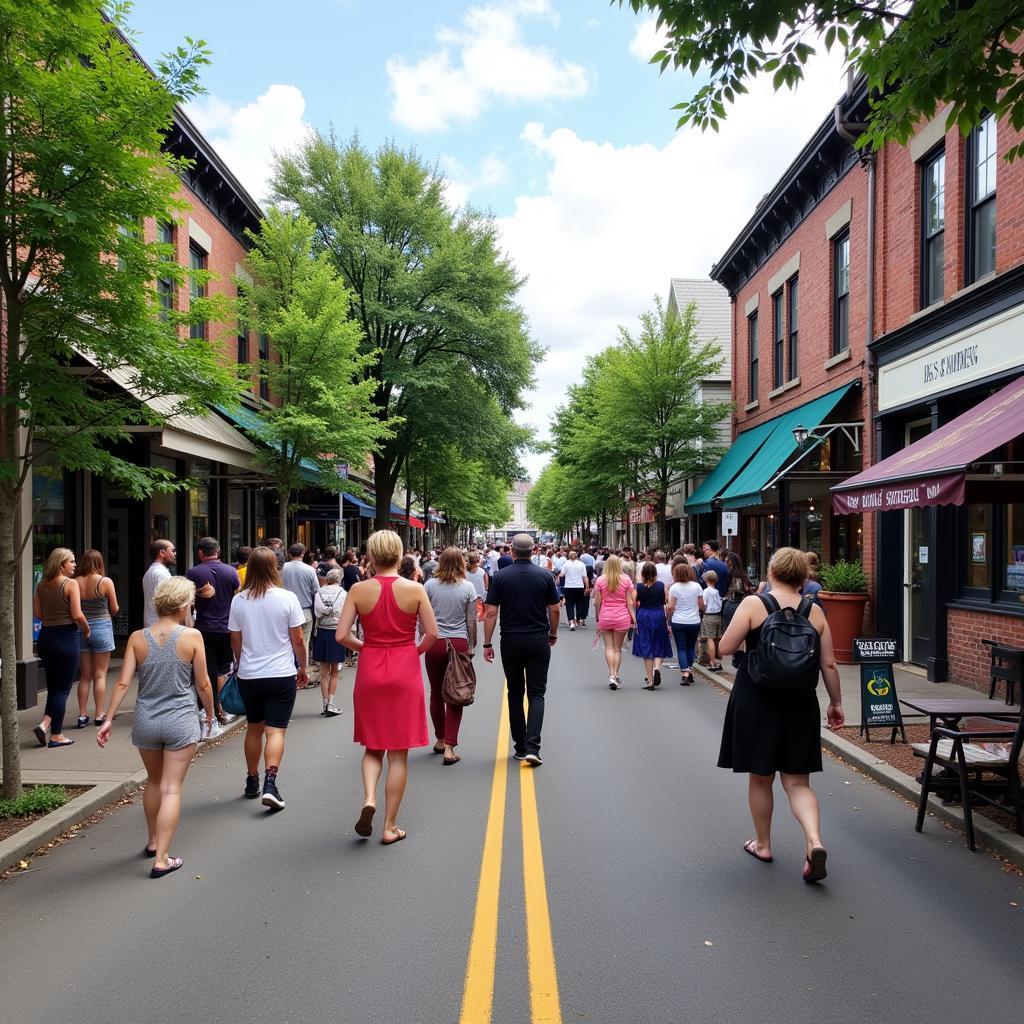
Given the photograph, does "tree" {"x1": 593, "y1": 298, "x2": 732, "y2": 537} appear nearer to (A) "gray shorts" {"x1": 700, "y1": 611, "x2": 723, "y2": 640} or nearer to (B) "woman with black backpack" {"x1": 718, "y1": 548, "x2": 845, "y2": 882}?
(A) "gray shorts" {"x1": 700, "y1": 611, "x2": 723, "y2": 640}

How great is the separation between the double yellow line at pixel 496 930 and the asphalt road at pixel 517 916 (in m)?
0.01

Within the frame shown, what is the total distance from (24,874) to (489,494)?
6252cm

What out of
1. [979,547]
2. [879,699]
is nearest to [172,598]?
[879,699]

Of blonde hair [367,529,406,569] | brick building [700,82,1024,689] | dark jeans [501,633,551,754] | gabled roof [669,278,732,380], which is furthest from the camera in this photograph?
gabled roof [669,278,732,380]

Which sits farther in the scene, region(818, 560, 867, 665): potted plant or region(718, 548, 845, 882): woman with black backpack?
region(818, 560, 867, 665): potted plant

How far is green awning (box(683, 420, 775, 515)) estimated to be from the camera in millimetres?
21031

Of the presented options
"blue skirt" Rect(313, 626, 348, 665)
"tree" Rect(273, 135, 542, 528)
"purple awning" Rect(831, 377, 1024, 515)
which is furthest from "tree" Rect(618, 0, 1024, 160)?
"tree" Rect(273, 135, 542, 528)

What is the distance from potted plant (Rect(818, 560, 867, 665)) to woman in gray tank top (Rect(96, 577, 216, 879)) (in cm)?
1047

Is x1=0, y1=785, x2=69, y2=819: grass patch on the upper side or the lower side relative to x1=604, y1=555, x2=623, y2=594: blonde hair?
lower

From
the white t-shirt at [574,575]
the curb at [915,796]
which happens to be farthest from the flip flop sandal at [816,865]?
the white t-shirt at [574,575]

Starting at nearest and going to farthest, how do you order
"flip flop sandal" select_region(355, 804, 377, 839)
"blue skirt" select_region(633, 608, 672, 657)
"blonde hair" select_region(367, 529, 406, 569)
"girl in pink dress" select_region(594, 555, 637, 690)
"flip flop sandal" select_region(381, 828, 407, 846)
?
"flip flop sandal" select_region(355, 804, 377, 839) < "flip flop sandal" select_region(381, 828, 407, 846) < "blonde hair" select_region(367, 529, 406, 569) < "girl in pink dress" select_region(594, 555, 637, 690) < "blue skirt" select_region(633, 608, 672, 657)

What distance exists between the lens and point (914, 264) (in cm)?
1304

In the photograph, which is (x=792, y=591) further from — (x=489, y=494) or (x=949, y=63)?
(x=489, y=494)

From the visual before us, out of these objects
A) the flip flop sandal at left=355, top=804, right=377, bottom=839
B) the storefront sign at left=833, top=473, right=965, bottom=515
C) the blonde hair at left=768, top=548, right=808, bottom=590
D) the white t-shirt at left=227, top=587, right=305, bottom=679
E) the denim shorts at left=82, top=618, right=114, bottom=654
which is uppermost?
the storefront sign at left=833, top=473, right=965, bottom=515
